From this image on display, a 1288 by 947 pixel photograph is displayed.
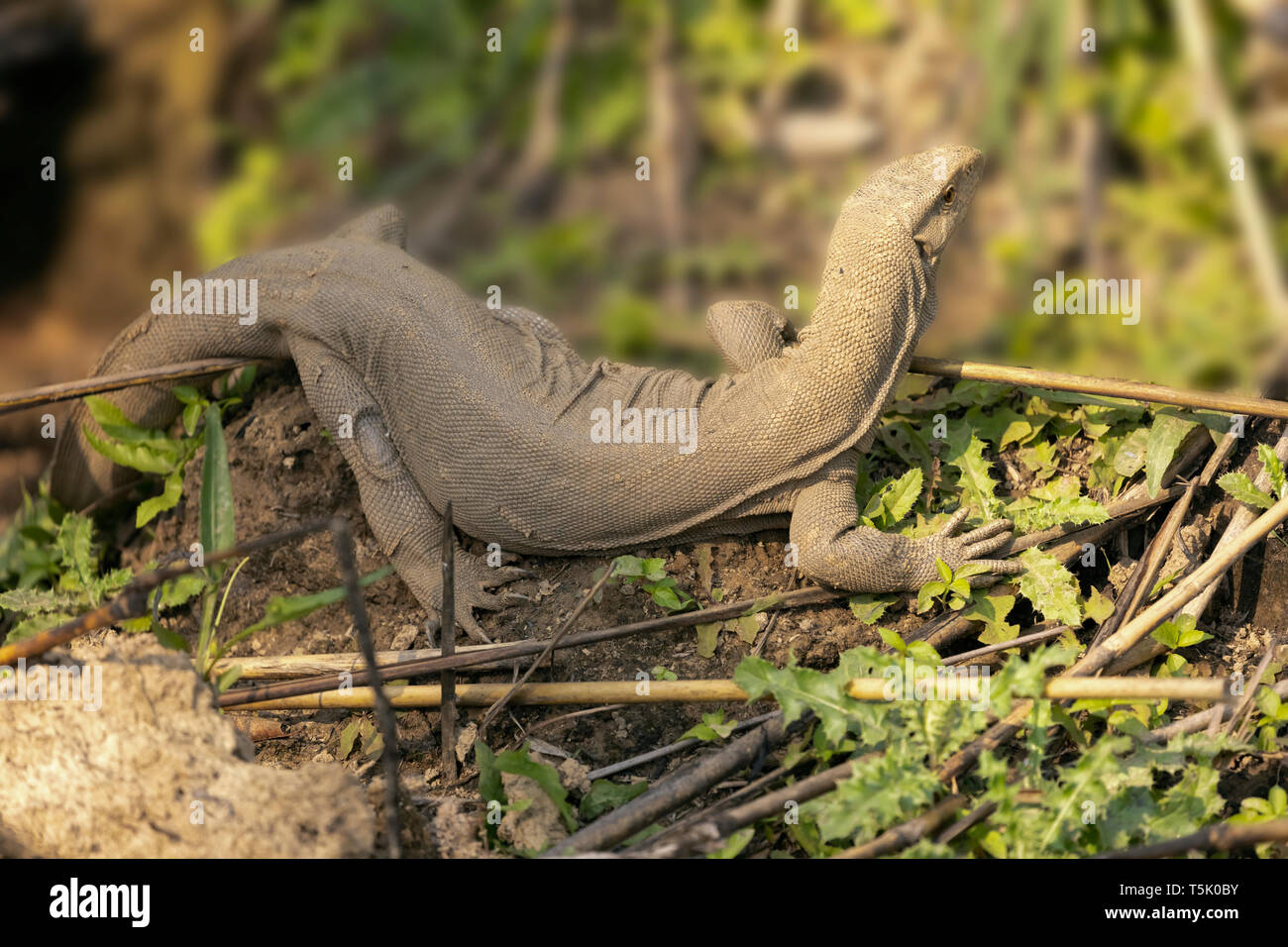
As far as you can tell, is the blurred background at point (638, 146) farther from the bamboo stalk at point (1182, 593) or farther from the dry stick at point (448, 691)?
the dry stick at point (448, 691)

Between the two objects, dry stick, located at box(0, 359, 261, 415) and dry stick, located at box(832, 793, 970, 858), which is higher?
dry stick, located at box(0, 359, 261, 415)

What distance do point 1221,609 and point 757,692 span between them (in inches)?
Result: 81.8

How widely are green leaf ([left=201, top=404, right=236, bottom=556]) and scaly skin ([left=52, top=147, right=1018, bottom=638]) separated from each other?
729 mm

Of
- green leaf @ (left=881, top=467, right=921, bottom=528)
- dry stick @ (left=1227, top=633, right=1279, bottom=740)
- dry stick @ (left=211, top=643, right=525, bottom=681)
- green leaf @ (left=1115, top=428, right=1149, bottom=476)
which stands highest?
green leaf @ (left=1115, top=428, right=1149, bottom=476)

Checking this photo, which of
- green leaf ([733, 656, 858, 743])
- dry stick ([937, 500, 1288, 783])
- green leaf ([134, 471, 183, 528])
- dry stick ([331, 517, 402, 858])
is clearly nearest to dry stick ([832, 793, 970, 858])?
dry stick ([937, 500, 1288, 783])

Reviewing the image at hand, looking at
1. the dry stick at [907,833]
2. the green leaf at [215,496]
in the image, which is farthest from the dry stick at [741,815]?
the green leaf at [215,496]

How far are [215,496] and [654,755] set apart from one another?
1.80 metres

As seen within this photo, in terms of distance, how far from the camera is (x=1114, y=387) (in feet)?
15.6

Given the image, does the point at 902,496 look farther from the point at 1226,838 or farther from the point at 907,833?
the point at 1226,838

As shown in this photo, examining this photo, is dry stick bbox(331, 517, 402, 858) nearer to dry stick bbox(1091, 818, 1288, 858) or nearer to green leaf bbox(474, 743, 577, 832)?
green leaf bbox(474, 743, 577, 832)

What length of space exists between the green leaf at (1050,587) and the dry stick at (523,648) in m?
0.71

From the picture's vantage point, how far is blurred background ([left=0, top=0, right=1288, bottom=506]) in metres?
7.56
